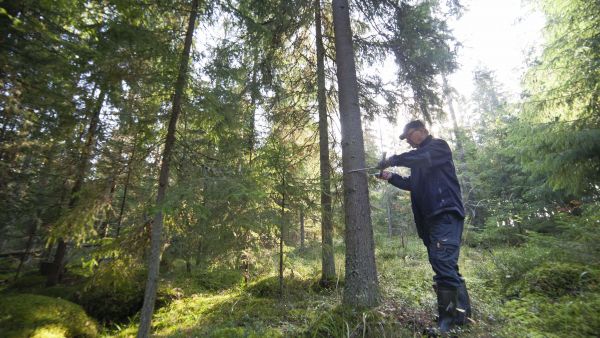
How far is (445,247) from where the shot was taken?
3572mm

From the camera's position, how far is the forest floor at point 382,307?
3.41 metres

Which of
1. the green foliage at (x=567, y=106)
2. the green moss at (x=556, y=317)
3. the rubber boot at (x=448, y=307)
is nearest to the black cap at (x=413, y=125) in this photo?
the rubber boot at (x=448, y=307)

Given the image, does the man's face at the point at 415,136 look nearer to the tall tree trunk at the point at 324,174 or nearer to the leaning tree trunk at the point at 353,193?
the leaning tree trunk at the point at 353,193

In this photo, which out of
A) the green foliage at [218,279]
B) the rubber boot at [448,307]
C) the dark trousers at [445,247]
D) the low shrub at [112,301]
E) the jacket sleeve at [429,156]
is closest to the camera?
the rubber boot at [448,307]

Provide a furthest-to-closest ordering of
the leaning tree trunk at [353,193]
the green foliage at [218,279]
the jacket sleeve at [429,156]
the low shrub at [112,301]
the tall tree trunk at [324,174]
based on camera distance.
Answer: the green foliage at [218,279] → the tall tree trunk at [324,174] → the low shrub at [112,301] → the leaning tree trunk at [353,193] → the jacket sleeve at [429,156]

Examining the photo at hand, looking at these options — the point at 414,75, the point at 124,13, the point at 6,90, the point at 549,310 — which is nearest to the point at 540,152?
the point at 414,75

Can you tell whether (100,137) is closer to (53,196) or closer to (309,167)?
(53,196)

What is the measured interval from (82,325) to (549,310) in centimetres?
855

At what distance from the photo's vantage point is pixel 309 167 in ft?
32.1

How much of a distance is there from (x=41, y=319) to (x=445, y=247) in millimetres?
7302

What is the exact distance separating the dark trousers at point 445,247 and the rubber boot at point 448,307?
0.09 m

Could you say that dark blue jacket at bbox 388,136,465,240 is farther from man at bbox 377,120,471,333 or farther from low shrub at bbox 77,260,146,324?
low shrub at bbox 77,260,146,324

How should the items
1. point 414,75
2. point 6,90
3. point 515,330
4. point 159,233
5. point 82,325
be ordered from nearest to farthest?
point 515,330, point 159,233, point 6,90, point 82,325, point 414,75

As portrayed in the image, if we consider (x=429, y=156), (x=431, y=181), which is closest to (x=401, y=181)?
(x=431, y=181)
